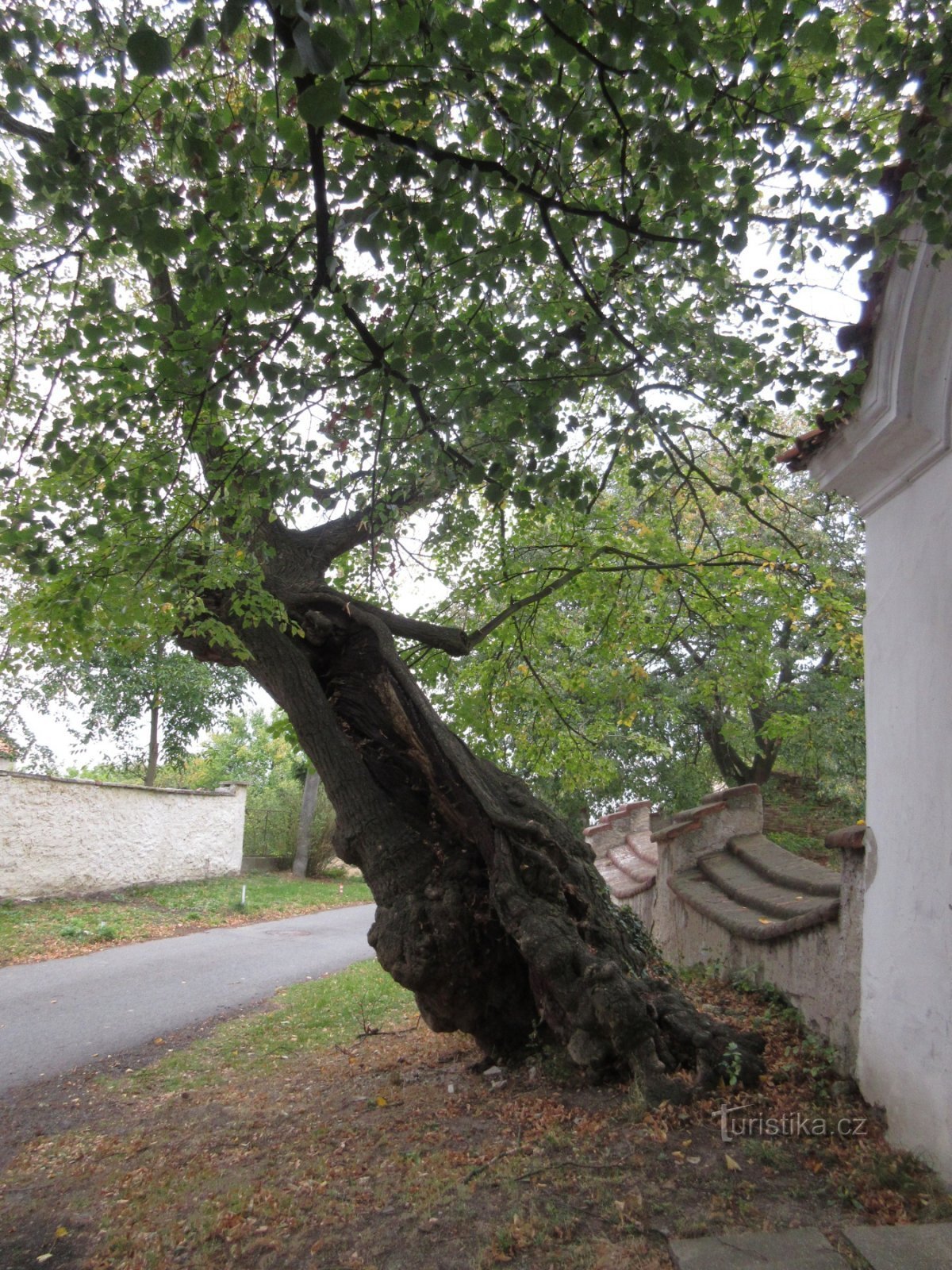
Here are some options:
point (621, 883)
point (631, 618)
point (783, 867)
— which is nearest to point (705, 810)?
point (783, 867)

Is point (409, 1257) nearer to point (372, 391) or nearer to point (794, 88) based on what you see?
point (372, 391)

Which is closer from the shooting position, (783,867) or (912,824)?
(912,824)

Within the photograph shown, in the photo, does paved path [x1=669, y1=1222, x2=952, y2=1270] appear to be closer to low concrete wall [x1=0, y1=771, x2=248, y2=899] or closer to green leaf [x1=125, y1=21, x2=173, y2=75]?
green leaf [x1=125, y1=21, x2=173, y2=75]

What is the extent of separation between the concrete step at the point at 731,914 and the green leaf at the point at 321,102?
15.4ft

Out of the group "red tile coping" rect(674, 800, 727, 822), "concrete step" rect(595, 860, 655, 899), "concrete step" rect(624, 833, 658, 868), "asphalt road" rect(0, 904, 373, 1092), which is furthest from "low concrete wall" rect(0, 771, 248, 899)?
"red tile coping" rect(674, 800, 727, 822)

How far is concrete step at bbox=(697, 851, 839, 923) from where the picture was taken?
5230mm

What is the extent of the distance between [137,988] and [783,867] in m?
7.82

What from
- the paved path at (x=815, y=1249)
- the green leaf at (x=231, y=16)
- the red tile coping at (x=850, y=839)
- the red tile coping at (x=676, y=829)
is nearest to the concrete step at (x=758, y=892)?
the red tile coping at (x=676, y=829)

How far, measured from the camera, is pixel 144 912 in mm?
16141

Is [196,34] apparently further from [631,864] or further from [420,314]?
[631,864]

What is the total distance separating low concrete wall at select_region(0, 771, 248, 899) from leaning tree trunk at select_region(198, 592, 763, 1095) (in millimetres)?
11062

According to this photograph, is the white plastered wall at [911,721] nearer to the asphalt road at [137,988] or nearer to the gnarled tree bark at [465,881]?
the gnarled tree bark at [465,881]

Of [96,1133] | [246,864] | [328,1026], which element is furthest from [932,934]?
[246,864]

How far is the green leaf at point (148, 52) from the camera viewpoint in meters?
2.54
